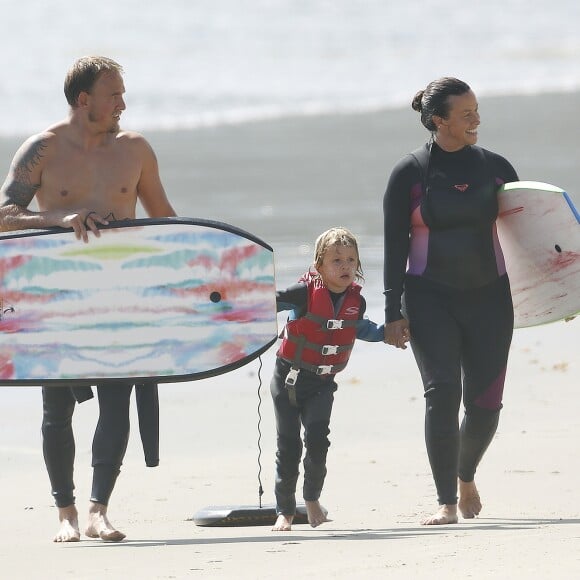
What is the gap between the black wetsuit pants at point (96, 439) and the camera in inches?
190

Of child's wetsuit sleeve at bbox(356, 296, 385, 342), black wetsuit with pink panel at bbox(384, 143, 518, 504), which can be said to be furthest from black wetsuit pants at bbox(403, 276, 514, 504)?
child's wetsuit sleeve at bbox(356, 296, 385, 342)

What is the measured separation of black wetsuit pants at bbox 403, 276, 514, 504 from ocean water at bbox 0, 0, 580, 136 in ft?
53.9

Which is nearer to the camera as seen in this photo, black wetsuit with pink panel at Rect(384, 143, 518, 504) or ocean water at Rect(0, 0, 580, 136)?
black wetsuit with pink panel at Rect(384, 143, 518, 504)

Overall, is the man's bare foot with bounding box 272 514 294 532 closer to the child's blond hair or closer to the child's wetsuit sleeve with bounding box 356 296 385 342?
the child's wetsuit sleeve with bounding box 356 296 385 342

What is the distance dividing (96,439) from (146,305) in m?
0.50

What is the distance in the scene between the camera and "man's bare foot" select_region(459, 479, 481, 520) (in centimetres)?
511

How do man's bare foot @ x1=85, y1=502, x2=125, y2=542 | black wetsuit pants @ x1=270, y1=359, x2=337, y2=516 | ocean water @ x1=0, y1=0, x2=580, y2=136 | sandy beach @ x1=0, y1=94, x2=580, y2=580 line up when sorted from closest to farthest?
1. sandy beach @ x1=0, y1=94, x2=580, y2=580
2. man's bare foot @ x1=85, y1=502, x2=125, y2=542
3. black wetsuit pants @ x1=270, y1=359, x2=337, y2=516
4. ocean water @ x1=0, y1=0, x2=580, y2=136

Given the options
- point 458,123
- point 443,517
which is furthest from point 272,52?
point 443,517

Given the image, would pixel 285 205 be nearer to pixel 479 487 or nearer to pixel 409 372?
pixel 409 372

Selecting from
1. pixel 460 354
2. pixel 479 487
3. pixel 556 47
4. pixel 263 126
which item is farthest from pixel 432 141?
pixel 556 47

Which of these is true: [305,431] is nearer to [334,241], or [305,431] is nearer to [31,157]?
[334,241]

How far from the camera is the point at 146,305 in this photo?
4926 millimetres

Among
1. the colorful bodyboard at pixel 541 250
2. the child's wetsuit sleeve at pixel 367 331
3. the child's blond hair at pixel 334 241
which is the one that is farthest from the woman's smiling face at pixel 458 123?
the child's wetsuit sleeve at pixel 367 331

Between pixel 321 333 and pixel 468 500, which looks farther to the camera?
pixel 468 500
